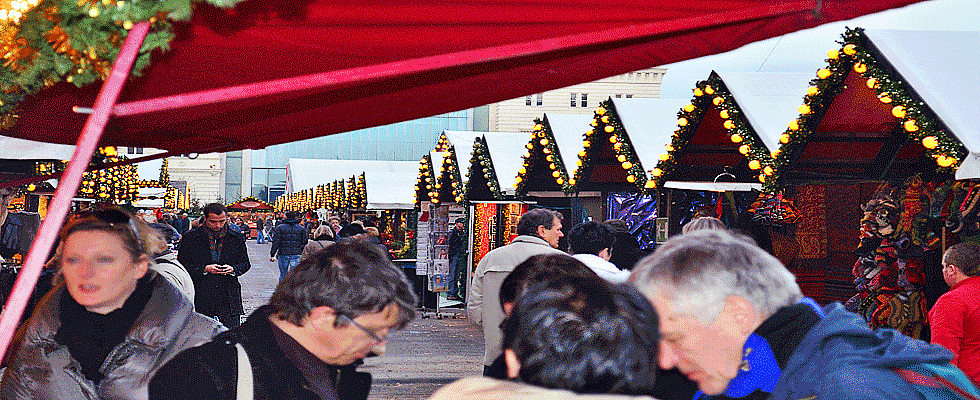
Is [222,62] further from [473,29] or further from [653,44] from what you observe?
[653,44]

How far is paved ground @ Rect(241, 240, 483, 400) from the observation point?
861 centimetres

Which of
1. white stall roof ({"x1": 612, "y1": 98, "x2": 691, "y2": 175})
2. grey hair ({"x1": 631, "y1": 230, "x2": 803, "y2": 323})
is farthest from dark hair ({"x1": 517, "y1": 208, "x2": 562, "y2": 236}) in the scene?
grey hair ({"x1": 631, "y1": 230, "x2": 803, "y2": 323})

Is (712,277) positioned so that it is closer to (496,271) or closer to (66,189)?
(66,189)

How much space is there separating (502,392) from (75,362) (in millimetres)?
1955

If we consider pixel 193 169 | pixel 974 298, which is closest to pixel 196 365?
pixel 974 298

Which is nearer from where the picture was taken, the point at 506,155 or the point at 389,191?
the point at 506,155

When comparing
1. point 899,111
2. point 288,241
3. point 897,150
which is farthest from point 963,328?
point 288,241

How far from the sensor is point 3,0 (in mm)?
1722

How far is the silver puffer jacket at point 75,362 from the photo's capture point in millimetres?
2713

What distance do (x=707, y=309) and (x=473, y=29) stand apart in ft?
3.01

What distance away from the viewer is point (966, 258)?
5137 millimetres

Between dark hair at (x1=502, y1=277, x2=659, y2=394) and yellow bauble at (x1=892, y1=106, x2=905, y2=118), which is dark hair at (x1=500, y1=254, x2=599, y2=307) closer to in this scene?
dark hair at (x1=502, y1=277, x2=659, y2=394)

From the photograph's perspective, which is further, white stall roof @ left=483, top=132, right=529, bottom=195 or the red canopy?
white stall roof @ left=483, top=132, right=529, bottom=195

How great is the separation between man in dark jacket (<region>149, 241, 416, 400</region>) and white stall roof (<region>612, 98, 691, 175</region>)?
666 cm
